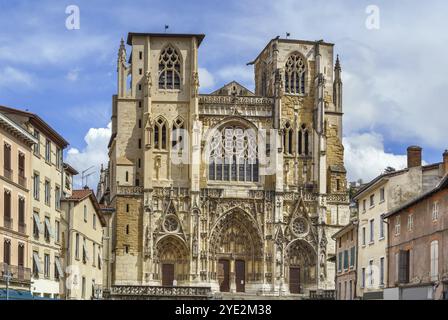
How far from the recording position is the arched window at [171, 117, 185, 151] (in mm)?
79812

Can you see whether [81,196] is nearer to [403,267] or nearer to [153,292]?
[153,292]

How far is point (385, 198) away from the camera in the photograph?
47.4 metres

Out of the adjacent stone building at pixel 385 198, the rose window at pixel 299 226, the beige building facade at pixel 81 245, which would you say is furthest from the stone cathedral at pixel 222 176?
the adjacent stone building at pixel 385 198

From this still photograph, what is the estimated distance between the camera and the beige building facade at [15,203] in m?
41.4

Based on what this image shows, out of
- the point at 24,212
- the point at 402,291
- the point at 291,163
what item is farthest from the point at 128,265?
the point at 402,291

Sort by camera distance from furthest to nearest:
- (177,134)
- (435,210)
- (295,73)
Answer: (295,73), (177,134), (435,210)

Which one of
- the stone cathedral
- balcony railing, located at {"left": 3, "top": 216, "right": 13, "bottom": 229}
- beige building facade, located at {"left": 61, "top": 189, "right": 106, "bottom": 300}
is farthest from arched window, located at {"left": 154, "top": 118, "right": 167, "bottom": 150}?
balcony railing, located at {"left": 3, "top": 216, "right": 13, "bottom": 229}

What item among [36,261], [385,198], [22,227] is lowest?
[36,261]

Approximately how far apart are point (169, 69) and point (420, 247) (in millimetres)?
45196

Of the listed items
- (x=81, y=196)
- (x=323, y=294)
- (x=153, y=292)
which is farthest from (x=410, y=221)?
(x=153, y=292)

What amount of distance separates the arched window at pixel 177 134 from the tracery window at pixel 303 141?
10.2 metres

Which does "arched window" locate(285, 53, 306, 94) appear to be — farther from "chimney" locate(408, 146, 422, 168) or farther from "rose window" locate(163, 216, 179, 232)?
"chimney" locate(408, 146, 422, 168)

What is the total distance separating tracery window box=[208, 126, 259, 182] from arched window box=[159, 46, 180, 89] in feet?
19.3

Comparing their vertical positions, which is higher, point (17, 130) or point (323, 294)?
point (17, 130)
